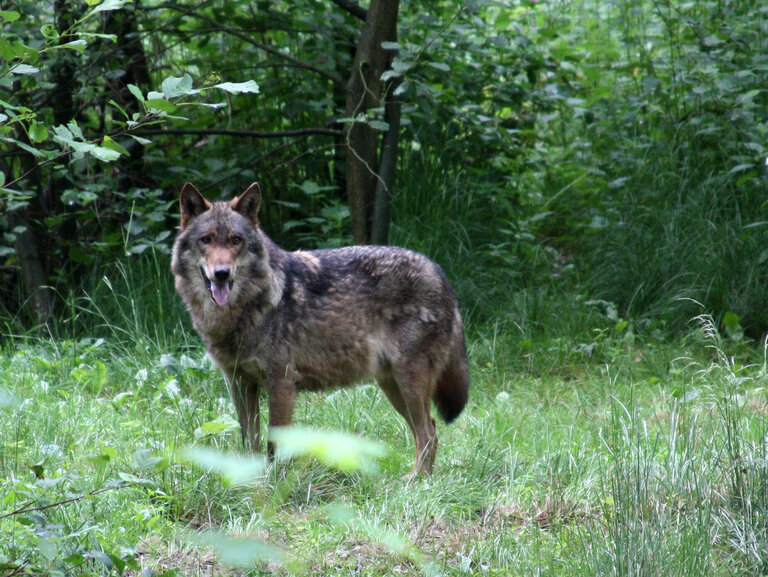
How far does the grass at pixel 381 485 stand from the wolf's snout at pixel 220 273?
697 mm

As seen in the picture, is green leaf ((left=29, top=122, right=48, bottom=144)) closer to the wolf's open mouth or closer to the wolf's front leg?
the wolf's open mouth

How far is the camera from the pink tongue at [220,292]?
4.38 m

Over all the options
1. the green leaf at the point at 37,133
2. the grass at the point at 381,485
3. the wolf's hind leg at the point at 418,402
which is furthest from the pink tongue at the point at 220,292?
the green leaf at the point at 37,133

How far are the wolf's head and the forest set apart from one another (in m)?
0.59

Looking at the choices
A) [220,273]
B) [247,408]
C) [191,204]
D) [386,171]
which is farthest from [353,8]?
[247,408]

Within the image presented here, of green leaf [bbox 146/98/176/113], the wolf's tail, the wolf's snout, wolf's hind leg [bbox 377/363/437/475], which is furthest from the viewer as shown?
Result: the wolf's tail

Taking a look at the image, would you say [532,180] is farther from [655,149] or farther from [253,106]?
[253,106]

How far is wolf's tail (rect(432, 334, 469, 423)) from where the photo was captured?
197 inches

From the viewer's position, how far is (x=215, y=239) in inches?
177

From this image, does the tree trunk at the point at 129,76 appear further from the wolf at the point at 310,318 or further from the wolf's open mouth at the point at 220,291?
the wolf's open mouth at the point at 220,291

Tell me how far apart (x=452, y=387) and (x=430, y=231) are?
267 cm

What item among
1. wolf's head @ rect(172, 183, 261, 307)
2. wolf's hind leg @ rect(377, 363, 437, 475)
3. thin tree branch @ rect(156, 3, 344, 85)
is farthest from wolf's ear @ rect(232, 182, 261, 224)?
thin tree branch @ rect(156, 3, 344, 85)

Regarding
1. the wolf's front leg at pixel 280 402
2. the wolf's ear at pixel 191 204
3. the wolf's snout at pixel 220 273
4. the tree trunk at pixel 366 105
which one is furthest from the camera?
the tree trunk at pixel 366 105

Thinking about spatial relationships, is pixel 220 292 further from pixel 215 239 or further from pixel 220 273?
pixel 215 239
